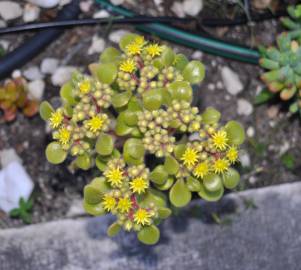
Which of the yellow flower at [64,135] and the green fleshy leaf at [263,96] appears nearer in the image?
the yellow flower at [64,135]

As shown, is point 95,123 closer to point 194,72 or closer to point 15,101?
point 194,72

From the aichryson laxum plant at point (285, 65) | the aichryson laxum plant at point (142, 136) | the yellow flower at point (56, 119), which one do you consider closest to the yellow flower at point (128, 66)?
the aichryson laxum plant at point (142, 136)

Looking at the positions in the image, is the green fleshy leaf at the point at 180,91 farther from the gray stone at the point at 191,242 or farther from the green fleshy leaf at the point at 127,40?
the gray stone at the point at 191,242

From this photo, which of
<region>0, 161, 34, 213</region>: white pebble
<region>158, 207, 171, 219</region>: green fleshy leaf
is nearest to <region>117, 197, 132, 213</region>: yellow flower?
<region>158, 207, 171, 219</region>: green fleshy leaf

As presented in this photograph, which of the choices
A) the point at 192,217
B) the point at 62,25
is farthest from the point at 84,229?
the point at 62,25

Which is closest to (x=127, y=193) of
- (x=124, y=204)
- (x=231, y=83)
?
Result: (x=124, y=204)

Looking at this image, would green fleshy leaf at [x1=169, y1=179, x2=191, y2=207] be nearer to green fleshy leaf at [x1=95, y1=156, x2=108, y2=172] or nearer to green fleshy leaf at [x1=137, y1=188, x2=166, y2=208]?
green fleshy leaf at [x1=137, y1=188, x2=166, y2=208]

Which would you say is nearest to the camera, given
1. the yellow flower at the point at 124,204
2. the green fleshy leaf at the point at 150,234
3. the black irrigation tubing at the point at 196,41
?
the yellow flower at the point at 124,204
